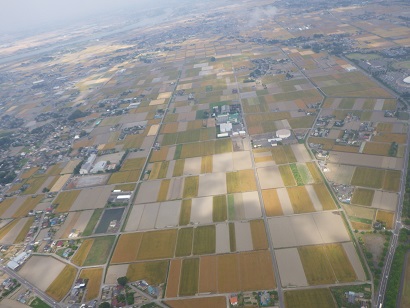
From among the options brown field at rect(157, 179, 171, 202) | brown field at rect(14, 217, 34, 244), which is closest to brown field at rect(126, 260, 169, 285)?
brown field at rect(157, 179, 171, 202)

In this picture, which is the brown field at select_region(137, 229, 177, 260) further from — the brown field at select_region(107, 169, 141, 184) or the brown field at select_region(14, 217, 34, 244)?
the brown field at select_region(14, 217, 34, 244)

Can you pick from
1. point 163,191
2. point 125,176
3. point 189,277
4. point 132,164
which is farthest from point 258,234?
point 132,164

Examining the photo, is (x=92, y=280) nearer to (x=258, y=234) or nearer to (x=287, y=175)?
(x=258, y=234)

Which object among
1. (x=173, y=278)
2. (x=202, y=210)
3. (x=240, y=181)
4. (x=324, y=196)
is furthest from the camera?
(x=240, y=181)

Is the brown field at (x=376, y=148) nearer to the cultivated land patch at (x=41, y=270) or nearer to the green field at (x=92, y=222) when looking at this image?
the green field at (x=92, y=222)

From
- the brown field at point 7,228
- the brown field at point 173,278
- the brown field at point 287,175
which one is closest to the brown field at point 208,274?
the brown field at point 173,278
